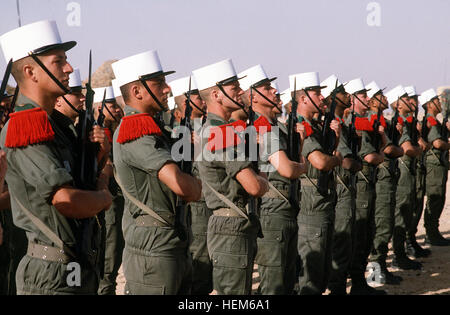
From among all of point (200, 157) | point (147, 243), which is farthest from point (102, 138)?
point (200, 157)

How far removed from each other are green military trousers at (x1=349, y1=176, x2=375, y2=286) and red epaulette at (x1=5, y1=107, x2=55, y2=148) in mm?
4949

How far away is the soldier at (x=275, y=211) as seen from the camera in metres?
4.99

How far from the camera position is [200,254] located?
6.39 metres

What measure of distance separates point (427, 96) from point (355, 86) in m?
3.51

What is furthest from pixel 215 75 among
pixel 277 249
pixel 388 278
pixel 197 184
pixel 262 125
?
pixel 388 278

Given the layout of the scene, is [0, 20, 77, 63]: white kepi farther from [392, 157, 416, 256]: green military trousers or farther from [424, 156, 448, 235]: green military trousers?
[424, 156, 448, 235]: green military trousers

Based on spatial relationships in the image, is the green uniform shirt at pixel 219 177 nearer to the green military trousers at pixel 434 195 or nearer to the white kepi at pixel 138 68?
the white kepi at pixel 138 68

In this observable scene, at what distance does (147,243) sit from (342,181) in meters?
3.62

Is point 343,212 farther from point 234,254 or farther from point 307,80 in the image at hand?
point 234,254

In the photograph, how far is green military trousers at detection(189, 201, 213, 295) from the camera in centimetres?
632

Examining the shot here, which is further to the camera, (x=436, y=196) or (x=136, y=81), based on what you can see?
(x=436, y=196)
